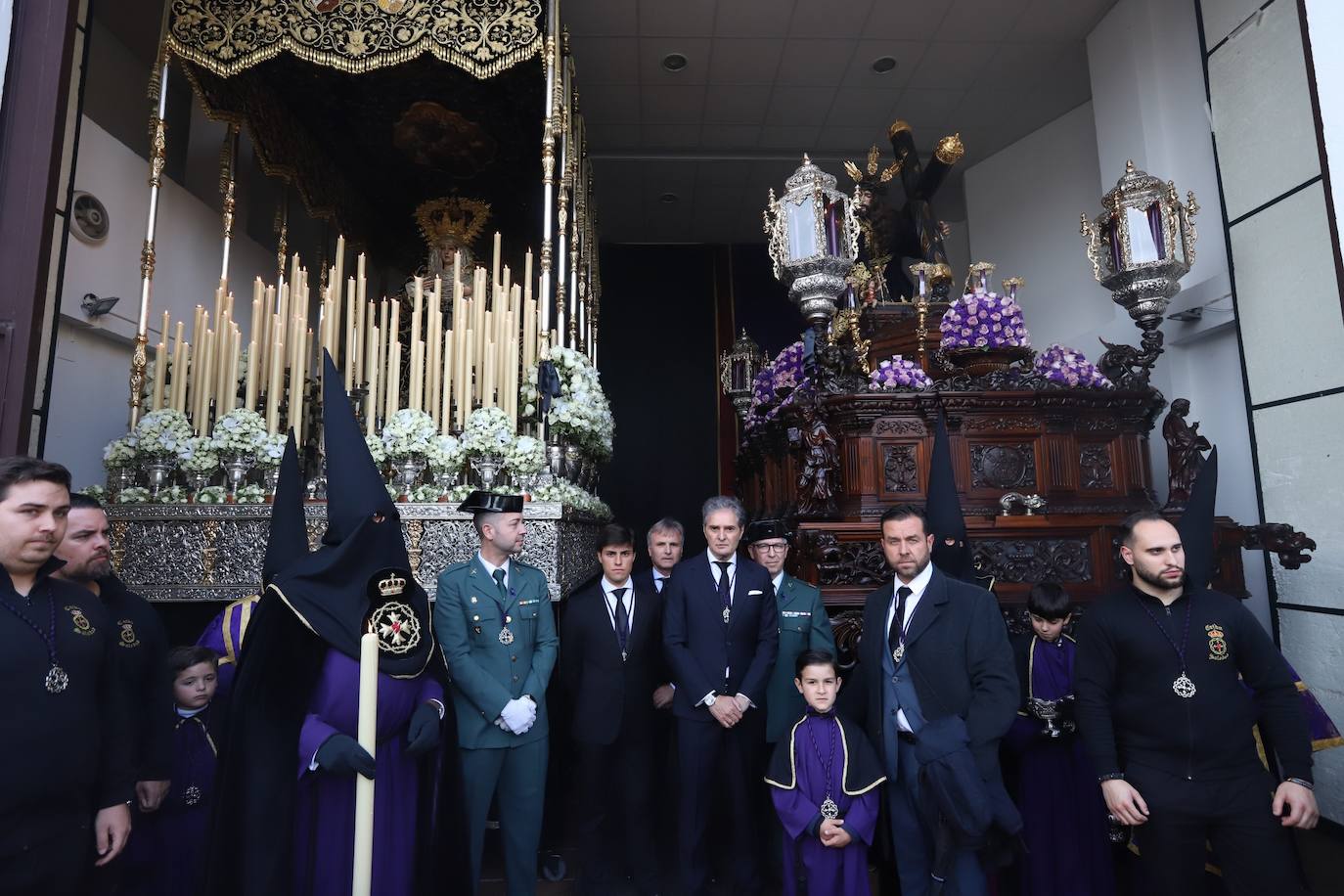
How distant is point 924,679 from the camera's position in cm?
256

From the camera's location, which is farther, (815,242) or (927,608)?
(815,242)

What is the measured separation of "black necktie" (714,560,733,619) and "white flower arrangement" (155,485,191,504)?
2861 mm

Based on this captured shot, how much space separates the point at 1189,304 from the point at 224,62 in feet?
23.3

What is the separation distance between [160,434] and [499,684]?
263cm

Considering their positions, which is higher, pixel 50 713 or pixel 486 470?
pixel 486 470

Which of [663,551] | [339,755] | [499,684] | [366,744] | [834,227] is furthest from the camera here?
[834,227]

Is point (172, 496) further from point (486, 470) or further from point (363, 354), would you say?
point (486, 470)

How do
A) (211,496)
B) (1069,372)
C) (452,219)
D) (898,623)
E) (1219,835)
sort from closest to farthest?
1. (1219,835)
2. (898,623)
3. (211,496)
4. (1069,372)
5. (452,219)

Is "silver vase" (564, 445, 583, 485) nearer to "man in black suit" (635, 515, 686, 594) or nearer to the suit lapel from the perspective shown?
"man in black suit" (635, 515, 686, 594)

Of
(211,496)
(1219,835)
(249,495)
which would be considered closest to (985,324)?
(1219,835)

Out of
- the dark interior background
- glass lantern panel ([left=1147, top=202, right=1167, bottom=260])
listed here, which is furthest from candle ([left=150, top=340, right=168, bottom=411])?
glass lantern panel ([left=1147, top=202, right=1167, bottom=260])

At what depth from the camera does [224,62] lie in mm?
4781

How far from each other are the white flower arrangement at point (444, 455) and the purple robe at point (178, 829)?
1.68 metres

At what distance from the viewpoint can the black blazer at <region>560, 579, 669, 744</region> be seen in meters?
3.16
